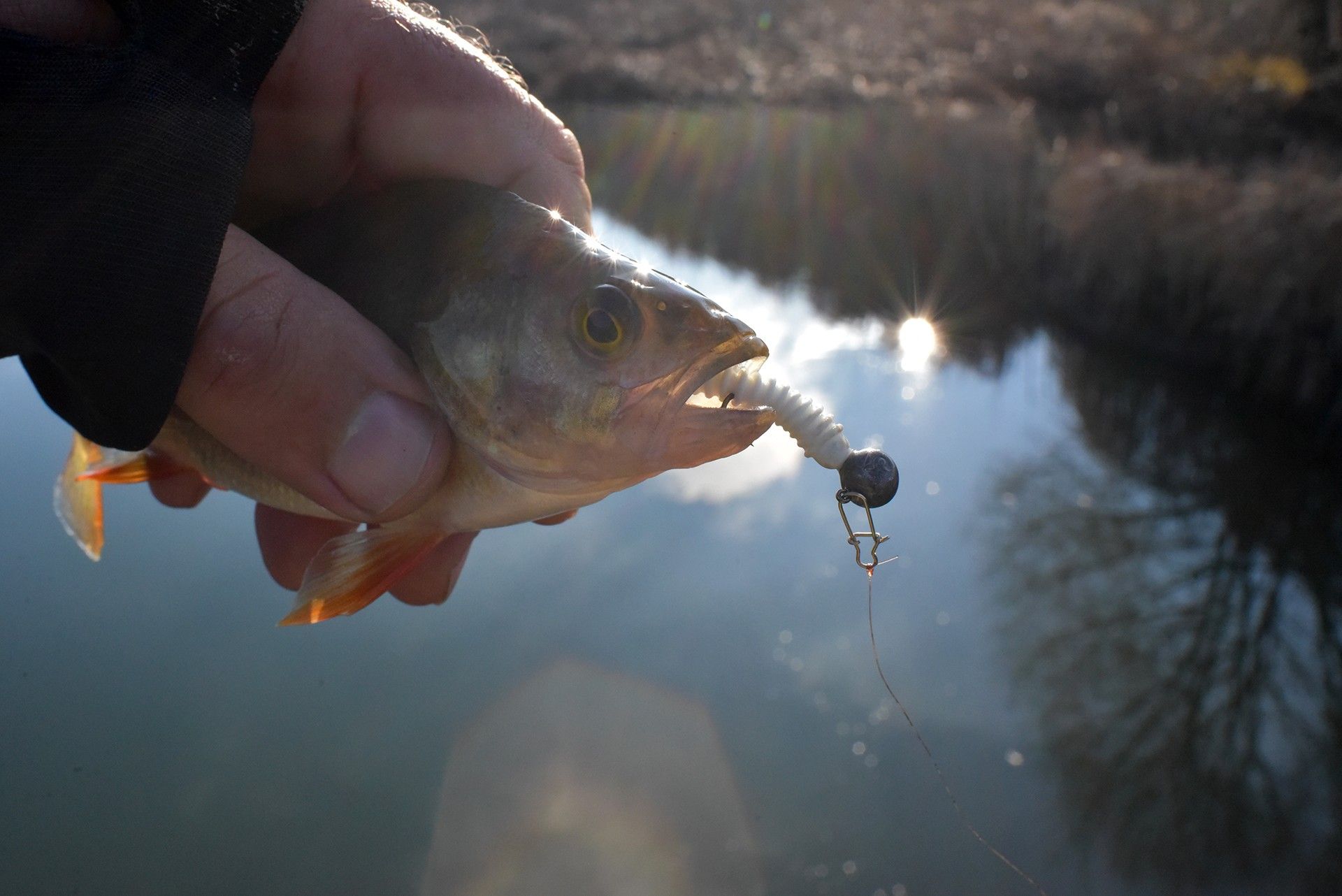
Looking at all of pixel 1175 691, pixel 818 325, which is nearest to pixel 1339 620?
pixel 1175 691

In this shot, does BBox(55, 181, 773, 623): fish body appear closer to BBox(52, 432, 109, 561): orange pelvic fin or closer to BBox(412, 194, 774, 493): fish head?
BBox(412, 194, 774, 493): fish head

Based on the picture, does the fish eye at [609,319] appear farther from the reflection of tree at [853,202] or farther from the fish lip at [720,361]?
the reflection of tree at [853,202]

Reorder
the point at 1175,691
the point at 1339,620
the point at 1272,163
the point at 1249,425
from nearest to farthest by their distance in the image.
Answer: the point at 1175,691 → the point at 1339,620 → the point at 1249,425 → the point at 1272,163

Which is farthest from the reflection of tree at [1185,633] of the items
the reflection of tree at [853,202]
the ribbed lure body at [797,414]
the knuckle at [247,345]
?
the knuckle at [247,345]

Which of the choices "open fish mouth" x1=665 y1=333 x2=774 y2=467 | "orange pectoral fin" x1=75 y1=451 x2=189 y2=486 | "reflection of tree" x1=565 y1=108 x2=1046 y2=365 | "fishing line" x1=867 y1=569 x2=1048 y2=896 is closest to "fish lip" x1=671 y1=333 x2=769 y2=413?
"open fish mouth" x1=665 y1=333 x2=774 y2=467

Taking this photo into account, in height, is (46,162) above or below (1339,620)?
above

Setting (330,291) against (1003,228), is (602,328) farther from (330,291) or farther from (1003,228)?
(1003,228)

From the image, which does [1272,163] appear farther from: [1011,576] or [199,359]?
[199,359]
